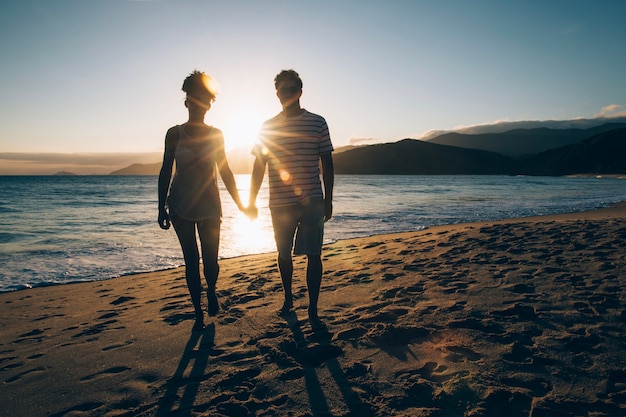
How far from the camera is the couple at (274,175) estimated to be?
3.51 m

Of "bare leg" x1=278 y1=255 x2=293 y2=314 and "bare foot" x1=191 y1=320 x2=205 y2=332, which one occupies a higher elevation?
"bare leg" x1=278 y1=255 x2=293 y2=314

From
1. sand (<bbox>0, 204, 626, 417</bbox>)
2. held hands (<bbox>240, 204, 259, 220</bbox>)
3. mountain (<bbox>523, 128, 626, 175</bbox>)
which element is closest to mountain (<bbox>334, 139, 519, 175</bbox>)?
mountain (<bbox>523, 128, 626, 175</bbox>)

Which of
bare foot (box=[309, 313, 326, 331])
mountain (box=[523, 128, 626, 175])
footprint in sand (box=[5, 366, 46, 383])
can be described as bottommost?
footprint in sand (box=[5, 366, 46, 383])

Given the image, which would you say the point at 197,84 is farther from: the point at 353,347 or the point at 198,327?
the point at 353,347

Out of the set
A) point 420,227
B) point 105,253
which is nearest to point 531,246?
point 420,227

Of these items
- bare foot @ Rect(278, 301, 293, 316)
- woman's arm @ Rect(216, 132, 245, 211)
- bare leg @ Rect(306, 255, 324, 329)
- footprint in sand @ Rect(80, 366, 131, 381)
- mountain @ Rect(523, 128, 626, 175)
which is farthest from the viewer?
mountain @ Rect(523, 128, 626, 175)

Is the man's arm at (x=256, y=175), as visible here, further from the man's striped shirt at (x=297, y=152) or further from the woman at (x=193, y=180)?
the woman at (x=193, y=180)

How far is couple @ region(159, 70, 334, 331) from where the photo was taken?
3.51m

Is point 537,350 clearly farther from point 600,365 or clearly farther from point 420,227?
point 420,227

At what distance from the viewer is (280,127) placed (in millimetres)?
3520

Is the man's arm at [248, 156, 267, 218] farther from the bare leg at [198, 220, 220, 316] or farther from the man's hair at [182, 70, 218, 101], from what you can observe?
the man's hair at [182, 70, 218, 101]

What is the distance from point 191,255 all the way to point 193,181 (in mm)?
704

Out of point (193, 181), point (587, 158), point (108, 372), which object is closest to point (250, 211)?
point (193, 181)

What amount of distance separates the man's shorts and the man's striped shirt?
74mm
